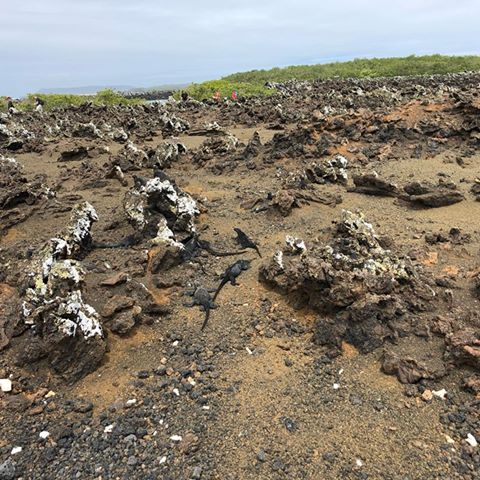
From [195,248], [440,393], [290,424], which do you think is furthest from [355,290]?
[195,248]

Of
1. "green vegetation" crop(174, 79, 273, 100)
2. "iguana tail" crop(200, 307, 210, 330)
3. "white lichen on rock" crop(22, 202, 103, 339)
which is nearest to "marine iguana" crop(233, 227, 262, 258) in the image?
"iguana tail" crop(200, 307, 210, 330)

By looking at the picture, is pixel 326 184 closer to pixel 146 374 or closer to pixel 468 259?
pixel 468 259

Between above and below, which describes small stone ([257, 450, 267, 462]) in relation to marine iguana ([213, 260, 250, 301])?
below

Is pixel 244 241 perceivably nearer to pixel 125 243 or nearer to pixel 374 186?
pixel 125 243

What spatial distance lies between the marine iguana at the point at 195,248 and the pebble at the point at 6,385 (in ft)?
8.40

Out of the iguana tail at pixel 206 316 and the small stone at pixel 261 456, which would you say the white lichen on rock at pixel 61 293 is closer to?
the iguana tail at pixel 206 316

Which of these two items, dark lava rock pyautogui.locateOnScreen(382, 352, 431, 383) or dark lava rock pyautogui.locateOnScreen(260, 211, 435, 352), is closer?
dark lava rock pyautogui.locateOnScreen(382, 352, 431, 383)

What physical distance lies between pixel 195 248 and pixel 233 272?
917 millimetres

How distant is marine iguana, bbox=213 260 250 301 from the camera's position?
563 cm

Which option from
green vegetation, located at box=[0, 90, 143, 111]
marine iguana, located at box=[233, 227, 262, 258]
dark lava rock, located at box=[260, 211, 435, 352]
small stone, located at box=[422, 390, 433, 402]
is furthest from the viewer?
green vegetation, located at box=[0, 90, 143, 111]

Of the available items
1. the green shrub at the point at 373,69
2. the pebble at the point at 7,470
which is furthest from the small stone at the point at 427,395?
the green shrub at the point at 373,69

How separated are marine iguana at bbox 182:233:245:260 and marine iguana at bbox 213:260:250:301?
0.46m

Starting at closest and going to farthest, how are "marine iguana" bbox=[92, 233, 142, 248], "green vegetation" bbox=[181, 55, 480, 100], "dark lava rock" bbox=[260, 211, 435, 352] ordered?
1. "dark lava rock" bbox=[260, 211, 435, 352]
2. "marine iguana" bbox=[92, 233, 142, 248]
3. "green vegetation" bbox=[181, 55, 480, 100]

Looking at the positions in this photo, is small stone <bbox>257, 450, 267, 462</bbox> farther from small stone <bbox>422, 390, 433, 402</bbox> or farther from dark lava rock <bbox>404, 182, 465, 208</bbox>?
dark lava rock <bbox>404, 182, 465, 208</bbox>
